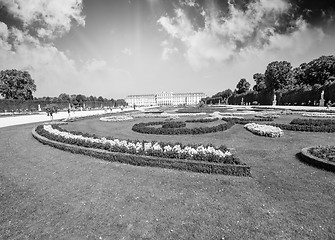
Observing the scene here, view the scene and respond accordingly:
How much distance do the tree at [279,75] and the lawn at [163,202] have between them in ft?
167

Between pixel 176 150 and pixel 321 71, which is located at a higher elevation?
pixel 321 71

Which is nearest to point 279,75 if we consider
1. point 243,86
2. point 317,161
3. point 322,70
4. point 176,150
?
point 322,70

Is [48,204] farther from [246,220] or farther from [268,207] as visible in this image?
[268,207]

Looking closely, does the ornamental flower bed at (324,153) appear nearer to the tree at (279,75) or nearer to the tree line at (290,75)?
the tree line at (290,75)

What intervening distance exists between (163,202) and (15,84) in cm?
6749

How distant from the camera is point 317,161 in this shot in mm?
5953

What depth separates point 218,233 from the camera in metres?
3.33

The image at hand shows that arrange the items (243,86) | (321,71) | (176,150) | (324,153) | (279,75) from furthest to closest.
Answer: (243,86)
(279,75)
(321,71)
(176,150)
(324,153)

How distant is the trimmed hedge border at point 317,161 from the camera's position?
558cm

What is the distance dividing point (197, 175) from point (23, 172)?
5506mm

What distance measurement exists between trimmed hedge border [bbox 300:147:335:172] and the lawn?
0.22 metres

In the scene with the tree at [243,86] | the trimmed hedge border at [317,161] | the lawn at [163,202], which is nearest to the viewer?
the lawn at [163,202]

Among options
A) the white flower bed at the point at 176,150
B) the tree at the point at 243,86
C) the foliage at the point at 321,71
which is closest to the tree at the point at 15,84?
the white flower bed at the point at 176,150

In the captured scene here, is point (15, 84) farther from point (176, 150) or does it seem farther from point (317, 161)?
point (317, 161)
